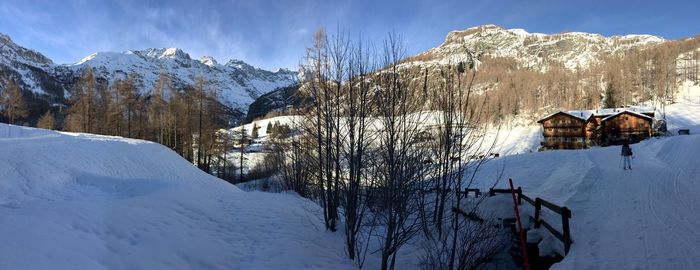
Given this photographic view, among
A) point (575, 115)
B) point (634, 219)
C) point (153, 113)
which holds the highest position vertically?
point (575, 115)

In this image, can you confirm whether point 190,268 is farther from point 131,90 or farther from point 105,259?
point 131,90

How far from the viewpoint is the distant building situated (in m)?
56.9

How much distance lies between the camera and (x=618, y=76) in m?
115

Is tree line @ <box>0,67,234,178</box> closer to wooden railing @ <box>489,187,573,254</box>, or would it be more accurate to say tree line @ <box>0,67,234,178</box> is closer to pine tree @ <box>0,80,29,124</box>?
pine tree @ <box>0,80,29,124</box>

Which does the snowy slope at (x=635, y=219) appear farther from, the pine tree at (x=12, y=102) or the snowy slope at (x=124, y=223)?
the pine tree at (x=12, y=102)

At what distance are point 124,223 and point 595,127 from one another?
68502 mm

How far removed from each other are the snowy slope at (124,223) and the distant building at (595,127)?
5706 cm

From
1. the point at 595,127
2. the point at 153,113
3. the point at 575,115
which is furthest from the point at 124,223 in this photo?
the point at 595,127

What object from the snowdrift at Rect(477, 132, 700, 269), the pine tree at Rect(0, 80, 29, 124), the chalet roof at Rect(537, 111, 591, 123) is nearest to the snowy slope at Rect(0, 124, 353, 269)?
the snowdrift at Rect(477, 132, 700, 269)

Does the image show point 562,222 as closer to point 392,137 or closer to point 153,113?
point 392,137

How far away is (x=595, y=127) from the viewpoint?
61.0m

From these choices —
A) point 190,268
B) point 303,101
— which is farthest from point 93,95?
point 190,268

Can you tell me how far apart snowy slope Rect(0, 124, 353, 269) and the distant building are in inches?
2246

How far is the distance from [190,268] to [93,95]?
136ft
